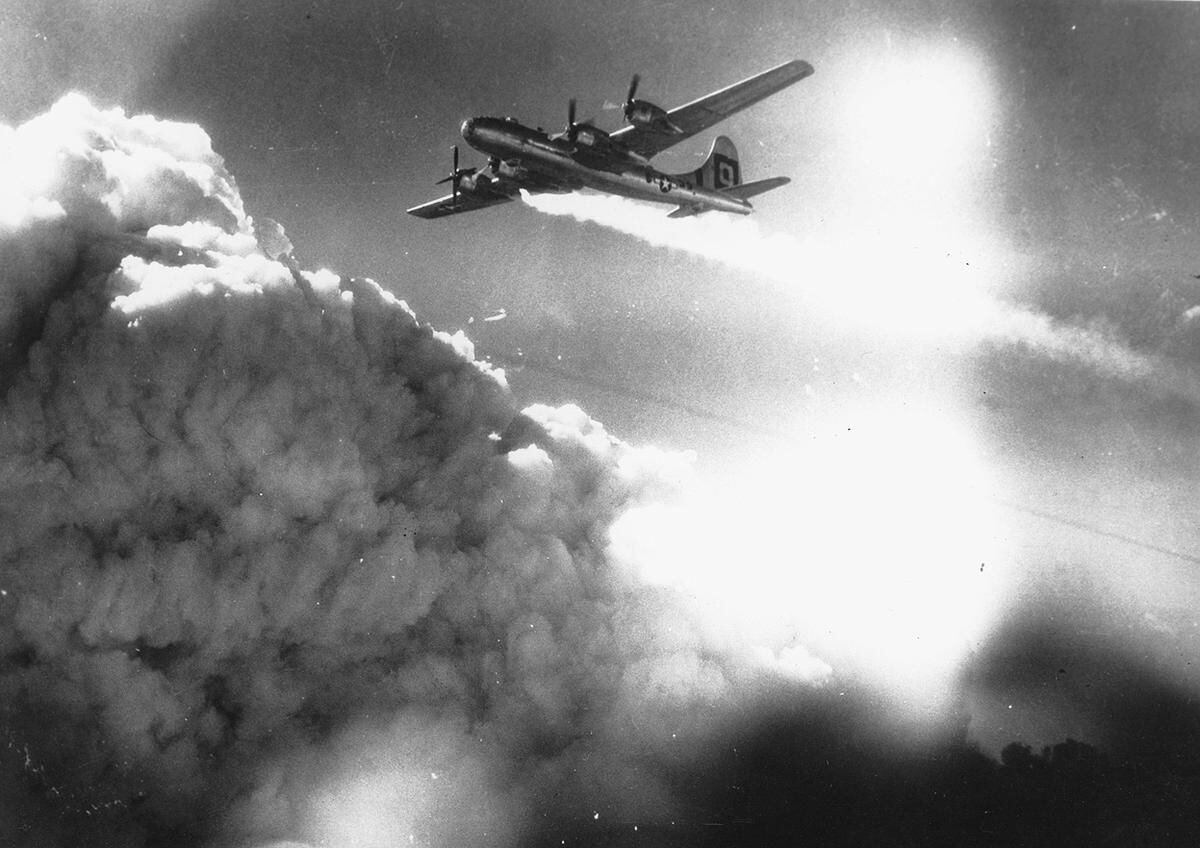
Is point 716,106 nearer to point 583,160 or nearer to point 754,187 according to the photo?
point 583,160

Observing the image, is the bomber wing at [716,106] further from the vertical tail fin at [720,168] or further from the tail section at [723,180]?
the vertical tail fin at [720,168]

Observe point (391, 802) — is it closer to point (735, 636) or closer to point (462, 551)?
point (462, 551)

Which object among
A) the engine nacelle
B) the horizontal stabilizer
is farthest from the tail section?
the engine nacelle

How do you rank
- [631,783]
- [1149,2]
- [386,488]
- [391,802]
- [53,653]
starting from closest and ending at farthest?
1. [1149,2]
2. [53,653]
3. [391,802]
4. [631,783]
5. [386,488]

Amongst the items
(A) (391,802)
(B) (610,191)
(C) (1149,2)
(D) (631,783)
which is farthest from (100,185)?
(C) (1149,2)

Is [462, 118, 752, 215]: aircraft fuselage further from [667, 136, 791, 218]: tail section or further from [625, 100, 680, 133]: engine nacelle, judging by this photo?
[625, 100, 680, 133]: engine nacelle

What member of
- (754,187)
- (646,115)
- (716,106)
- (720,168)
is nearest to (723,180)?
(720,168)

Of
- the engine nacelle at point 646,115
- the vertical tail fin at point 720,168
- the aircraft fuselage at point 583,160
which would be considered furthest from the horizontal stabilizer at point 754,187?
the engine nacelle at point 646,115
